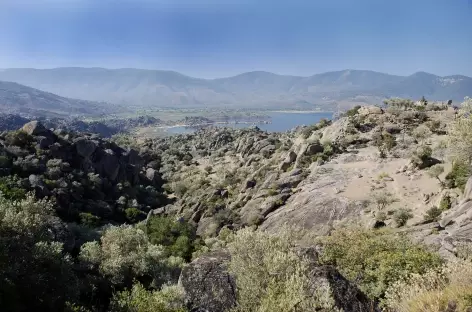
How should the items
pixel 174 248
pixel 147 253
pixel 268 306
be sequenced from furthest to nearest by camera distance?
1. pixel 174 248
2. pixel 147 253
3. pixel 268 306

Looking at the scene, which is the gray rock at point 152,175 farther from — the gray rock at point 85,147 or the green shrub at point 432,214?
the green shrub at point 432,214

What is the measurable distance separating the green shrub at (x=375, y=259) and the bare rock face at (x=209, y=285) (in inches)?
229

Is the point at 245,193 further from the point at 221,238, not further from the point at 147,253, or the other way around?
the point at 147,253

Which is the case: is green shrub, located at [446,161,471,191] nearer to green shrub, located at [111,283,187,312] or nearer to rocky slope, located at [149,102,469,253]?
rocky slope, located at [149,102,469,253]

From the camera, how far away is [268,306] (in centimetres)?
1168

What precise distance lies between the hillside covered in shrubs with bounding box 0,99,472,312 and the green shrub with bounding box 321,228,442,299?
8 centimetres

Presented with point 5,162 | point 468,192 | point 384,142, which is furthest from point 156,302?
point 5,162

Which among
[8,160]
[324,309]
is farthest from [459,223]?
[8,160]

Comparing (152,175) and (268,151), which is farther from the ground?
(268,151)

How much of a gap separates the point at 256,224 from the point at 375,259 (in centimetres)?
2157

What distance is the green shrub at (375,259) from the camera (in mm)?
16531

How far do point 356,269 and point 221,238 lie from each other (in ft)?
71.8

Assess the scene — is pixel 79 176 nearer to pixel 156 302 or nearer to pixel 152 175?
pixel 152 175

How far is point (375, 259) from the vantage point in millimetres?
18438
